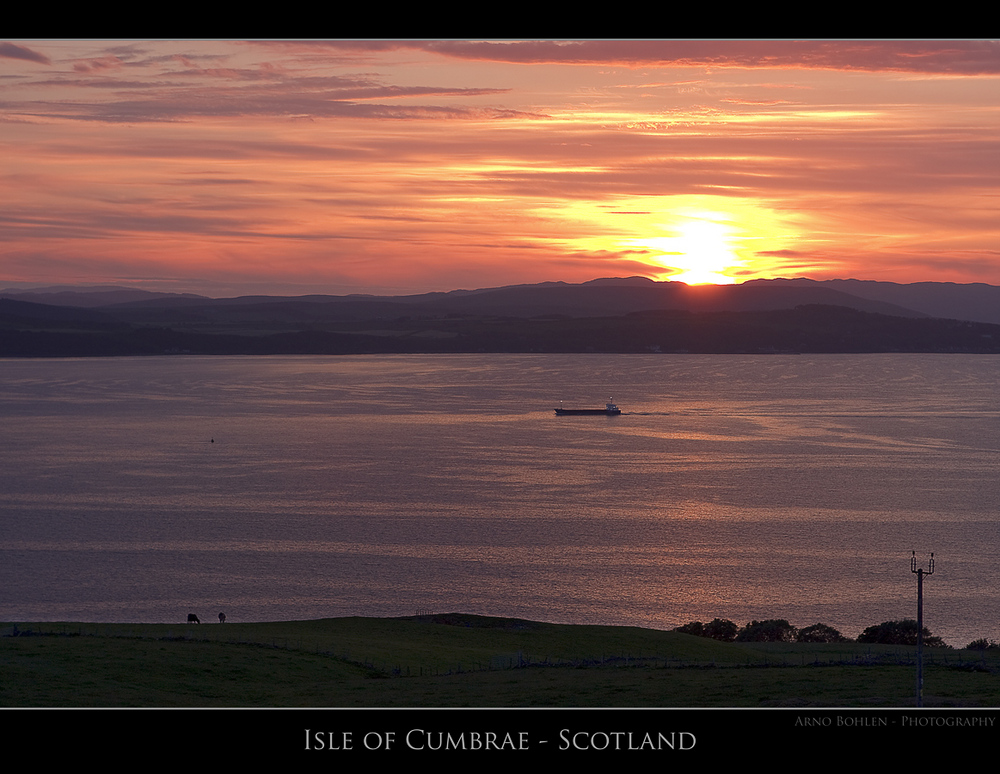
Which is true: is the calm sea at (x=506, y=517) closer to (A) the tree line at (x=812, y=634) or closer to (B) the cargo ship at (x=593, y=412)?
(B) the cargo ship at (x=593, y=412)

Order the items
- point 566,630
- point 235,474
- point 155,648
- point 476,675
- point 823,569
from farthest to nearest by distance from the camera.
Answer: point 235,474
point 823,569
point 566,630
point 155,648
point 476,675

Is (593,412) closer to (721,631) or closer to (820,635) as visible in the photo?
(721,631)

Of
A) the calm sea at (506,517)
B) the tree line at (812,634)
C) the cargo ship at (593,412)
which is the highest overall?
the cargo ship at (593,412)

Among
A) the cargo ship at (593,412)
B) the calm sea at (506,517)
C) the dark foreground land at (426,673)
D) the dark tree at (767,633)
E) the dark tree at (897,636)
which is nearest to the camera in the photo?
the dark foreground land at (426,673)

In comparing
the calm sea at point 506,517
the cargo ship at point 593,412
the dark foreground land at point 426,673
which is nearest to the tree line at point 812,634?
the dark foreground land at point 426,673
